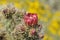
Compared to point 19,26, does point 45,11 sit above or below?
below

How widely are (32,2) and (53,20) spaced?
26.1 inches

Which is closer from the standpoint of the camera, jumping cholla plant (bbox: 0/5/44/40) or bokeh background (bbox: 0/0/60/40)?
jumping cholla plant (bbox: 0/5/44/40)

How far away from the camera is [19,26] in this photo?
320cm

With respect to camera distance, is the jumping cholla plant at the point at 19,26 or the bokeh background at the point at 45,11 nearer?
the jumping cholla plant at the point at 19,26

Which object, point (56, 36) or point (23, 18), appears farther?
point (56, 36)

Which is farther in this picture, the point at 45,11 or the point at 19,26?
the point at 45,11

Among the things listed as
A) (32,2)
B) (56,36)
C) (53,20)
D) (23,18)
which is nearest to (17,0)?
(32,2)

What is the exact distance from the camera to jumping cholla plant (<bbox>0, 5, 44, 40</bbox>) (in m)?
3.20

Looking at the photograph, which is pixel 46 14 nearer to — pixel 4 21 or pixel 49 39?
pixel 49 39

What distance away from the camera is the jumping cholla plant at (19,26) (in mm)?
3201

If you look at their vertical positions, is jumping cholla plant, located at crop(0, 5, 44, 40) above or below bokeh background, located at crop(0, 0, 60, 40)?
above

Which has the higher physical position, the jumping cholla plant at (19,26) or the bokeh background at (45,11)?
the jumping cholla plant at (19,26)

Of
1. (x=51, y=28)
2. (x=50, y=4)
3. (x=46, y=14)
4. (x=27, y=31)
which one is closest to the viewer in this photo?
(x=27, y=31)

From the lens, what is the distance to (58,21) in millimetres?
6949
